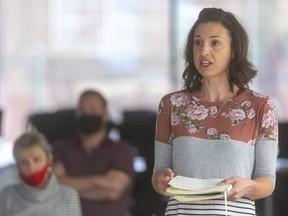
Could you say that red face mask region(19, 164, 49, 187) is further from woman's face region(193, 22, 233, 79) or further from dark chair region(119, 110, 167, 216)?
dark chair region(119, 110, 167, 216)

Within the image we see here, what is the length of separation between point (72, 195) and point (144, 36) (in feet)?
15.5

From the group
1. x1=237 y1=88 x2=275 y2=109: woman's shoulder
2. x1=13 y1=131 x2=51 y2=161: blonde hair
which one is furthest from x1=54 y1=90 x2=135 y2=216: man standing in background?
x1=237 y1=88 x2=275 y2=109: woman's shoulder

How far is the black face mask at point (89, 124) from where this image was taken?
486cm

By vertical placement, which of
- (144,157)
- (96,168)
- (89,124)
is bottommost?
(144,157)

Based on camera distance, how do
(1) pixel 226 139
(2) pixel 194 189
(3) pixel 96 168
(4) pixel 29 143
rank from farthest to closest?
(3) pixel 96 168 < (4) pixel 29 143 < (1) pixel 226 139 < (2) pixel 194 189

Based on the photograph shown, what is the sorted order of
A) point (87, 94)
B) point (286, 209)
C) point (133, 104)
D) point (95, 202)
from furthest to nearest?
point (133, 104), point (286, 209), point (87, 94), point (95, 202)

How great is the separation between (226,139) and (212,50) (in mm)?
274

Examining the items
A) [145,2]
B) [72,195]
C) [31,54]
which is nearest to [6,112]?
[31,54]

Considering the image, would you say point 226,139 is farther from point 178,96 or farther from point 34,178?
point 34,178

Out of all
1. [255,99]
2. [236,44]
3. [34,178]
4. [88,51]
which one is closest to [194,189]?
[255,99]

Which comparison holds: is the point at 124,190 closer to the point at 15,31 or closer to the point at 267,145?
the point at 267,145

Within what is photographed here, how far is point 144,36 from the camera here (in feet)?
27.0

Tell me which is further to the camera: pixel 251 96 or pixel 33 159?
pixel 33 159

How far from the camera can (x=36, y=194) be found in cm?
361
